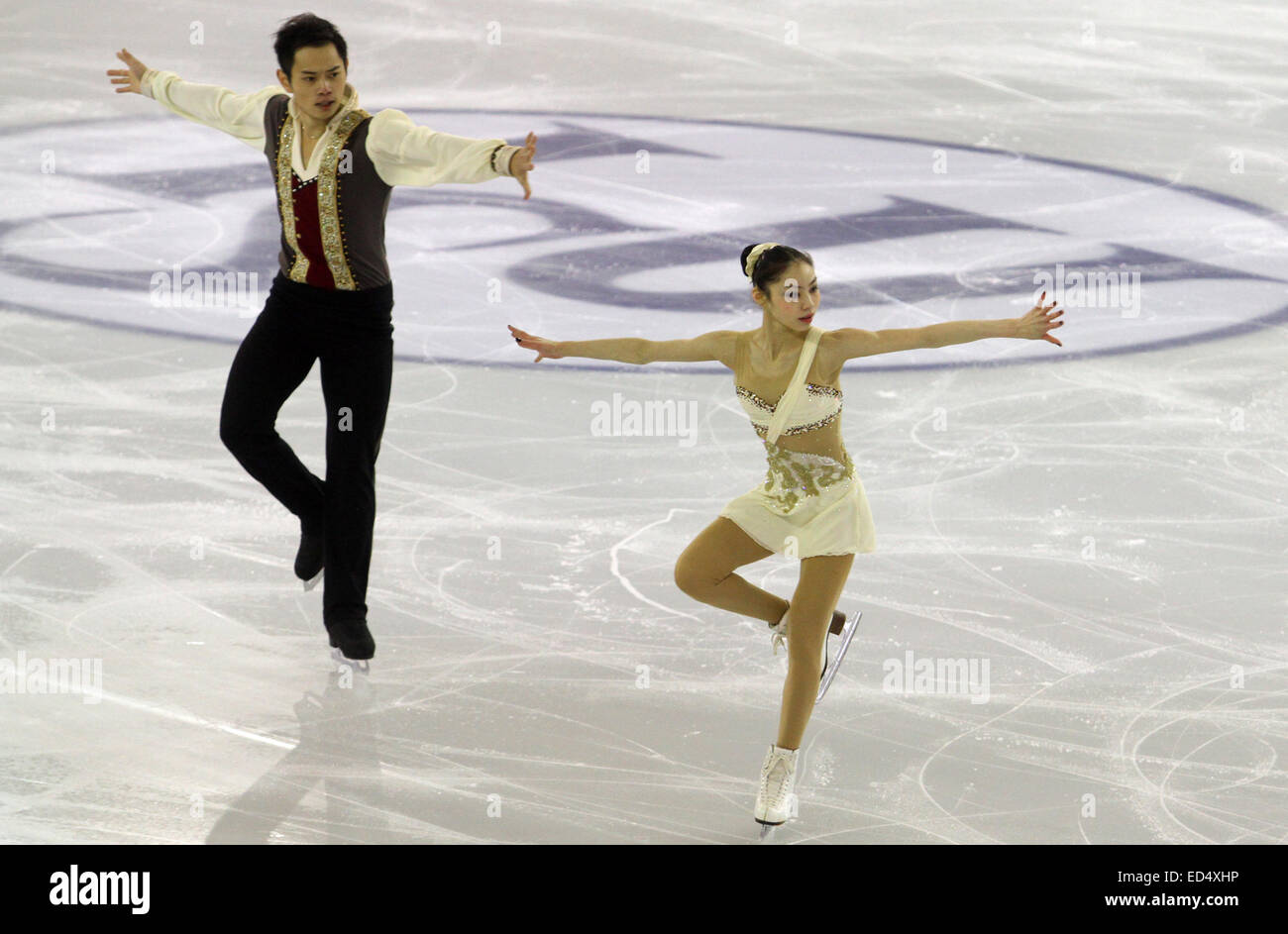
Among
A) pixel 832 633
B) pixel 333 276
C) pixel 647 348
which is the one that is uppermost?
pixel 333 276

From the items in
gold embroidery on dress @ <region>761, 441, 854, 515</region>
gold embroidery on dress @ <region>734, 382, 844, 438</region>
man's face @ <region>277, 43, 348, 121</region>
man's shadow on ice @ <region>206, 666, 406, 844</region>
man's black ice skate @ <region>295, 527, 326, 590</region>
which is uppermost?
man's face @ <region>277, 43, 348, 121</region>

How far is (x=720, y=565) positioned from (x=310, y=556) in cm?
144

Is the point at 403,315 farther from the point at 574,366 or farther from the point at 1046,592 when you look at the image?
the point at 1046,592

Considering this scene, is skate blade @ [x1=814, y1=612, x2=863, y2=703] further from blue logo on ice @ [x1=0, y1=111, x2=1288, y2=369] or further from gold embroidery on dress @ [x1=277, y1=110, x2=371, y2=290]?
blue logo on ice @ [x1=0, y1=111, x2=1288, y2=369]

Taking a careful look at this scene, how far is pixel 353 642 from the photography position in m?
4.34

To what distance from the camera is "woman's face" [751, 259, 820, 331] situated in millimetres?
3643

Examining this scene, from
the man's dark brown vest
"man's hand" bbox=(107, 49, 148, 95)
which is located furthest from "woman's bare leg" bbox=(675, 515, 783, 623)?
"man's hand" bbox=(107, 49, 148, 95)

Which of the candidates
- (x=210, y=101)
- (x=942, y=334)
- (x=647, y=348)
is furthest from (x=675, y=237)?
(x=942, y=334)

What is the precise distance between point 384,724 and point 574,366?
10.5 feet

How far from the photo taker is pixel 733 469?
593 cm

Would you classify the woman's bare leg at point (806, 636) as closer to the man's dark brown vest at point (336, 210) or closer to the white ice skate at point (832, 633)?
the white ice skate at point (832, 633)

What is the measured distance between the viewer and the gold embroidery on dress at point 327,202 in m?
4.20

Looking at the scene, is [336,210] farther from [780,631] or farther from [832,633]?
[832,633]

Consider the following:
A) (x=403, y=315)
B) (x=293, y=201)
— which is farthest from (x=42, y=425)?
(x=293, y=201)
